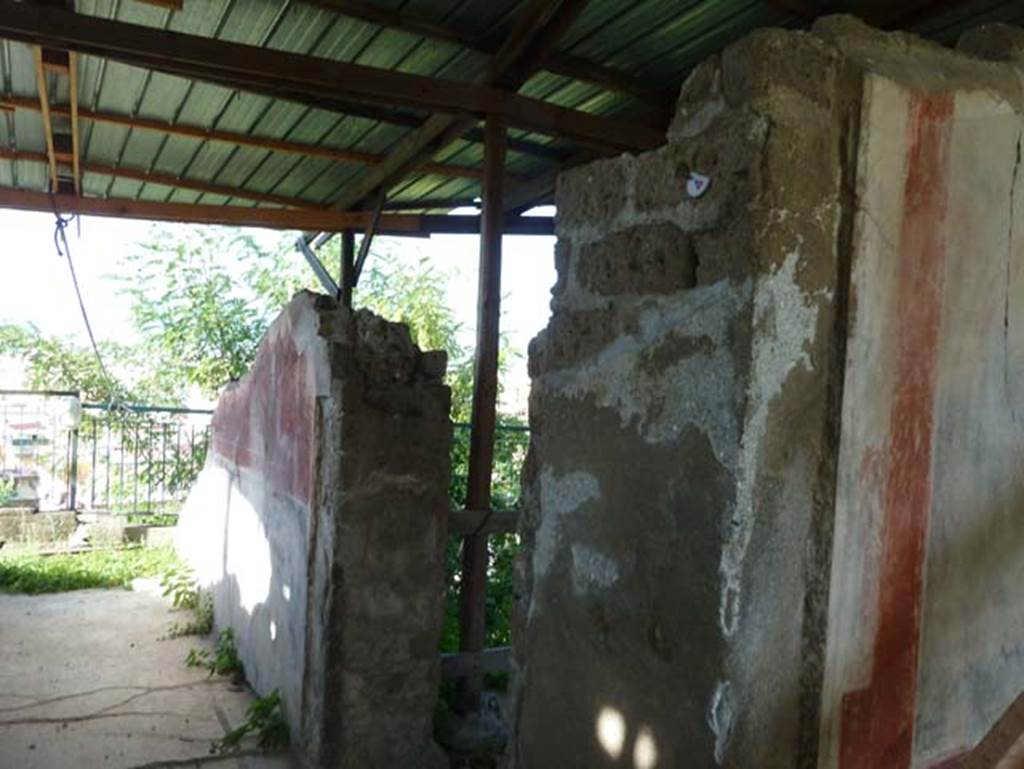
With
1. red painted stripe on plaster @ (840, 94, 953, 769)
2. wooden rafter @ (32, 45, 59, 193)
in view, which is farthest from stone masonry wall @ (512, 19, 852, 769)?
wooden rafter @ (32, 45, 59, 193)

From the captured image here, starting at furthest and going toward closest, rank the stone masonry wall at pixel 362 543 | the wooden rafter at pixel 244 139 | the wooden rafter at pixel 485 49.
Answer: the wooden rafter at pixel 244 139, the wooden rafter at pixel 485 49, the stone masonry wall at pixel 362 543

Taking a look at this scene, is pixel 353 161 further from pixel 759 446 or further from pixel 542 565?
pixel 759 446

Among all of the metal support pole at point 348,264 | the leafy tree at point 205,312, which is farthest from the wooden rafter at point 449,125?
the leafy tree at point 205,312

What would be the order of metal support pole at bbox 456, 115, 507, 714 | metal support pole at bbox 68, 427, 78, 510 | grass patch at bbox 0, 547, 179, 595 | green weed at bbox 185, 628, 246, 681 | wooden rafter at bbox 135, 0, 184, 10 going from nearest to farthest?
wooden rafter at bbox 135, 0, 184, 10 < metal support pole at bbox 456, 115, 507, 714 < green weed at bbox 185, 628, 246, 681 < grass patch at bbox 0, 547, 179, 595 < metal support pole at bbox 68, 427, 78, 510

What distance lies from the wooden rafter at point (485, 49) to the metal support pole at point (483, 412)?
403mm

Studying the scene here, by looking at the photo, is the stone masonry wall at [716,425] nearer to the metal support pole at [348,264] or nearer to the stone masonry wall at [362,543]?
the stone masonry wall at [362,543]

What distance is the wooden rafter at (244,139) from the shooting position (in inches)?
180

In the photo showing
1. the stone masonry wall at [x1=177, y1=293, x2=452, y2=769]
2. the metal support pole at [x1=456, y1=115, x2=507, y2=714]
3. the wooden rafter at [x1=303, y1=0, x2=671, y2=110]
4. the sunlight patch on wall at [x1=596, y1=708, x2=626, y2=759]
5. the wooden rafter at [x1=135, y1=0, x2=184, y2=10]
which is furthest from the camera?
the metal support pole at [x1=456, y1=115, x2=507, y2=714]

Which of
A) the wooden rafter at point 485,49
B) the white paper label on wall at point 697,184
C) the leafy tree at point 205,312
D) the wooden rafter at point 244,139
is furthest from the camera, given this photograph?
the leafy tree at point 205,312

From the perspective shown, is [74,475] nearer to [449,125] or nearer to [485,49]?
[449,125]

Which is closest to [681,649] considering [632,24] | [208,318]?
[632,24]

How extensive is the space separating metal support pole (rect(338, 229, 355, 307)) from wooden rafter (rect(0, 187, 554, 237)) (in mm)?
139

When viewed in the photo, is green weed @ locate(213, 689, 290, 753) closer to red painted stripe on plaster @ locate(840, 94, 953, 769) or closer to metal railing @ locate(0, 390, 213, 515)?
red painted stripe on plaster @ locate(840, 94, 953, 769)

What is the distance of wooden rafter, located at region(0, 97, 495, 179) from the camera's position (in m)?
4.58
